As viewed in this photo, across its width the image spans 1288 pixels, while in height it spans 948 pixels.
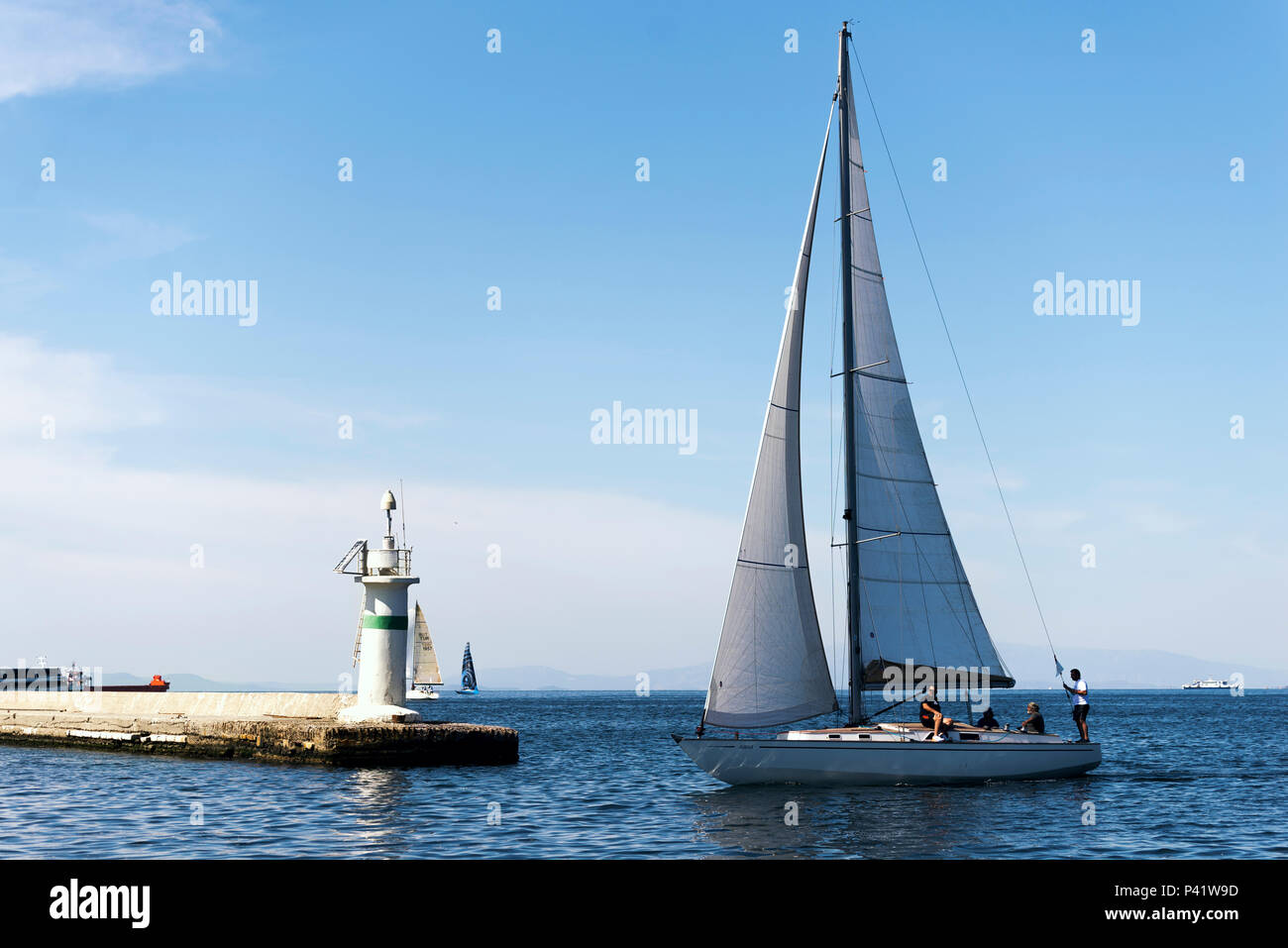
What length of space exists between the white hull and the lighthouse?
12.5 m

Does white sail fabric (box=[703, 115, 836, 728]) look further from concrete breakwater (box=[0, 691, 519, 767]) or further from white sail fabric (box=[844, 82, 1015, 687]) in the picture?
concrete breakwater (box=[0, 691, 519, 767])

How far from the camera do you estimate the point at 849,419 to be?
29.6m

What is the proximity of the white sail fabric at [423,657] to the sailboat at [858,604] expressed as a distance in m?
64.4

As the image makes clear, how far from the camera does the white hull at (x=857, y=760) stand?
27.1 metres

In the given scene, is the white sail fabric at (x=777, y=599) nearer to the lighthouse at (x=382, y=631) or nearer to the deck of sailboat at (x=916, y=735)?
the deck of sailboat at (x=916, y=735)

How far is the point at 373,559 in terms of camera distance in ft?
121

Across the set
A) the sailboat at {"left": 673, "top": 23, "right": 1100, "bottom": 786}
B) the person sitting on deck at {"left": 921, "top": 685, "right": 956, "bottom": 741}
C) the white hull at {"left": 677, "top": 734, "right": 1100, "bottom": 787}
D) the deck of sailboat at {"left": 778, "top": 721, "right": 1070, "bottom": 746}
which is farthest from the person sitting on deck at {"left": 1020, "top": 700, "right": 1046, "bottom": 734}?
the person sitting on deck at {"left": 921, "top": 685, "right": 956, "bottom": 741}

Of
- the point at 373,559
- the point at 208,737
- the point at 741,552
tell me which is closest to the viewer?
the point at 741,552

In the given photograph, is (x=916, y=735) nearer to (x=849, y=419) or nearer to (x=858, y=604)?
(x=858, y=604)
